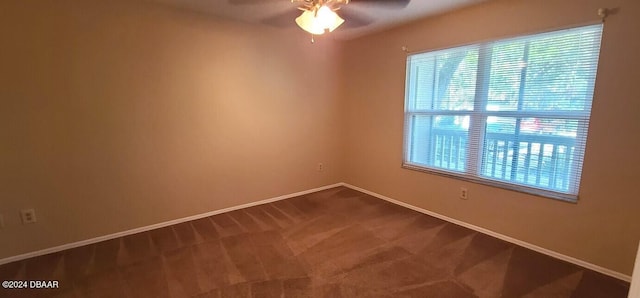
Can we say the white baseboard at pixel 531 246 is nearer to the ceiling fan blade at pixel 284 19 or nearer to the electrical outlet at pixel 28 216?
the ceiling fan blade at pixel 284 19

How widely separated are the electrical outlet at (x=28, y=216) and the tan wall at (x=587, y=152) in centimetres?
358

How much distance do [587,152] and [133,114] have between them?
12.8 ft

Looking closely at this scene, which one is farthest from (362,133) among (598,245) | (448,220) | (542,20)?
(598,245)

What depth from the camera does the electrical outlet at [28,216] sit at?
2305 mm

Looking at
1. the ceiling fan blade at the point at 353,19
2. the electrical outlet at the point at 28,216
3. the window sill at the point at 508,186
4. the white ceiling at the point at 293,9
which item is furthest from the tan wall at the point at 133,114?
the window sill at the point at 508,186

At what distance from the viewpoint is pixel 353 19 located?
9.86ft

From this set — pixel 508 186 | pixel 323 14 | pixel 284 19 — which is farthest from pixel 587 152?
pixel 284 19

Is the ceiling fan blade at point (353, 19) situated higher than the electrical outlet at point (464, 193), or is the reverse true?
the ceiling fan blade at point (353, 19)

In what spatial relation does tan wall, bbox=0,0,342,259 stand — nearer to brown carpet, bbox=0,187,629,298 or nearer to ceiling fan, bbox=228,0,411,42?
brown carpet, bbox=0,187,629,298

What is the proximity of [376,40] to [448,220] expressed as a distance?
7.78 feet

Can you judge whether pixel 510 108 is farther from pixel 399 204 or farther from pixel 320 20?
pixel 320 20

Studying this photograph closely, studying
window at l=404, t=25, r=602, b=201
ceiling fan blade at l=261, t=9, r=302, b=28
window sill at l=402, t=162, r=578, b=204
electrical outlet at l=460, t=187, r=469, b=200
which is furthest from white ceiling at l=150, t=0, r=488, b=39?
electrical outlet at l=460, t=187, r=469, b=200

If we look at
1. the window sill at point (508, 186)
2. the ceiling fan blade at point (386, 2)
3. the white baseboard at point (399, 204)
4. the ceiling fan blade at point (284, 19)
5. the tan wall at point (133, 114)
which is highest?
the ceiling fan blade at point (284, 19)

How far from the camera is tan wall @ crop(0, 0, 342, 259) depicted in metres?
2.23
